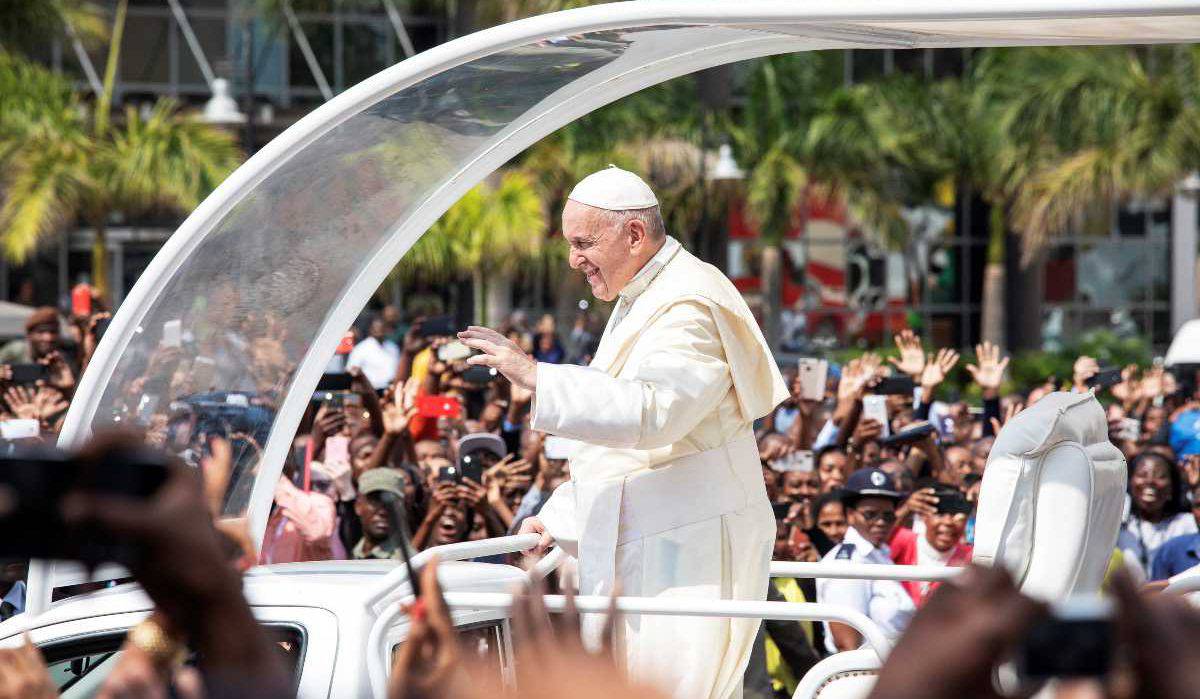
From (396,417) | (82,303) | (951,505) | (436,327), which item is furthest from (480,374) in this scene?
(82,303)

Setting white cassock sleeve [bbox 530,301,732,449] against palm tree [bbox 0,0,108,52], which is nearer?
white cassock sleeve [bbox 530,301,732,449]

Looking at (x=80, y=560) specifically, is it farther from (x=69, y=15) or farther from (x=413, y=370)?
(x=69, y=15)

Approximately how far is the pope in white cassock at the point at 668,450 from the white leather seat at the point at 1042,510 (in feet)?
1.11

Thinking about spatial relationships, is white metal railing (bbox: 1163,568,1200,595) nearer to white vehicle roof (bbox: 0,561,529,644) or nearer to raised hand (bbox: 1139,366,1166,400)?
white vehicle roof (bbox: 0,561,529,644)

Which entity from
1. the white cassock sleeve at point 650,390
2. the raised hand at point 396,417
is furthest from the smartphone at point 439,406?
the white cassock sleeve at point 650,390

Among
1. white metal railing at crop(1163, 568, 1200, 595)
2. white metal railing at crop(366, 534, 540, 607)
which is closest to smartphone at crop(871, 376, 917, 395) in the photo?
white metal railing at crop(366, 534, 540, 607)

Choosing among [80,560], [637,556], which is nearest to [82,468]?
[80,560]

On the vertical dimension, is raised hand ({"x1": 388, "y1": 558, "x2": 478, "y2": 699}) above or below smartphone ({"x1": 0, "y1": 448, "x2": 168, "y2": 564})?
below

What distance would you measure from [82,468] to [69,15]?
22.2m

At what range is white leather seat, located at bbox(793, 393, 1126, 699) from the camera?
4082 millimetres

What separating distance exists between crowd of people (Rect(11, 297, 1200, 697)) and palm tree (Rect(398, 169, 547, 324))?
8.36m

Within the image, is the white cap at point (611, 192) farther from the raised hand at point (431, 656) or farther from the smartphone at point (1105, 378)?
the smartphone at point (1105, 378)

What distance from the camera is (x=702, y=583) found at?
13.9ft

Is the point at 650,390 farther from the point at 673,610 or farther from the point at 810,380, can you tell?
the point at 810,380
